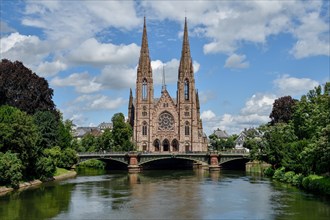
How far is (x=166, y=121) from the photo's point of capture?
142375 millimetres

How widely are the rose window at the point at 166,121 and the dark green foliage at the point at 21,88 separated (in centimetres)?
5842

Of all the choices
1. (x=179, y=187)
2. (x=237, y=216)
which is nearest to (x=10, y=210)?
(x=237, y=216)

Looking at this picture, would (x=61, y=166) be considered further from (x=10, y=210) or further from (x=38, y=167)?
(x=10, y=210)

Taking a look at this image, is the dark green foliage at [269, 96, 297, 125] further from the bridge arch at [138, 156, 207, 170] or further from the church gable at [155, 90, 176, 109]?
the church gable at [155, 90, 176, 109]

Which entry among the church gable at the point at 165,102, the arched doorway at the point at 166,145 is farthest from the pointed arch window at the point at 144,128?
the church gable at the point at 165,102

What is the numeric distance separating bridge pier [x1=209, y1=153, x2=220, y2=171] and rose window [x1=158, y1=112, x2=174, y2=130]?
1516 inches

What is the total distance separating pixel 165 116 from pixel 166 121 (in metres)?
1.64

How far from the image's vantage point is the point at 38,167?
67812 millimetres

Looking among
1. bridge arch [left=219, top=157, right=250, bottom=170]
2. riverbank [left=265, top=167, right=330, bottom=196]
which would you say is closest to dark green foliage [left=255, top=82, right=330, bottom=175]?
riverbank [left=265, top=167, right=330, bottom=196]

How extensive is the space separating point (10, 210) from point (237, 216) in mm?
21566

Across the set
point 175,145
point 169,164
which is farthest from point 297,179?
point 175,145

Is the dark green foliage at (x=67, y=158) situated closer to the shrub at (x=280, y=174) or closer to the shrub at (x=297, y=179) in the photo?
the shrub at (x=280, y=174)

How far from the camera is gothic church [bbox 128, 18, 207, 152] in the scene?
459ft

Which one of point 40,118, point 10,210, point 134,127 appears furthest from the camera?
point 134,127
